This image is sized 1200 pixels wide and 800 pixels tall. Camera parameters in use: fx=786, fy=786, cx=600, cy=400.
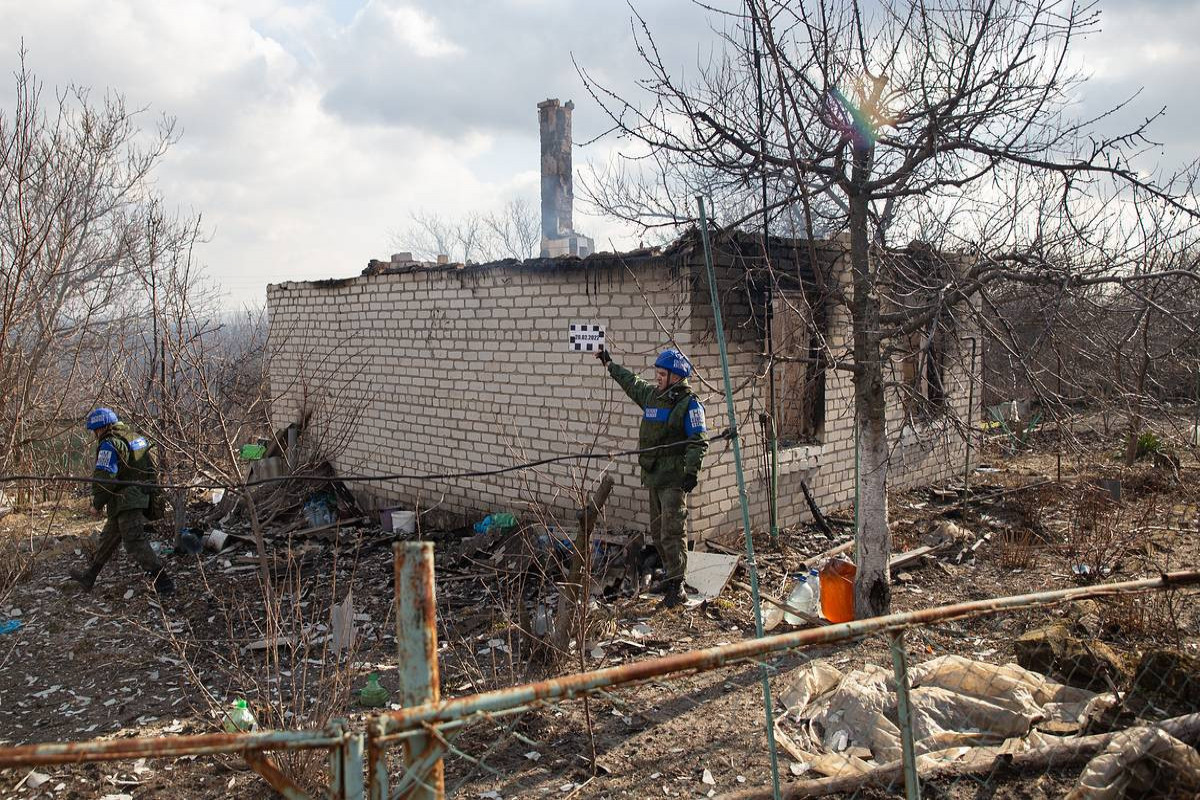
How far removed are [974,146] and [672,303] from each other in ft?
9.22

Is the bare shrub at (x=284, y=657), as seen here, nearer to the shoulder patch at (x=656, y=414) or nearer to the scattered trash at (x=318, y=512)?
the scattered trash at (x=318, y=512)

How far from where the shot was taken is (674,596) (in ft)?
20.7

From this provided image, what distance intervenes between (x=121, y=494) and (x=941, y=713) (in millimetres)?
6759

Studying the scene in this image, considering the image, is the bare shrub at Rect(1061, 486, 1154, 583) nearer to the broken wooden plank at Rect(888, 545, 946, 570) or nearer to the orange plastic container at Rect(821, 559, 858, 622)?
the broken wooden plank at Rect(888, 545, 946, 570)

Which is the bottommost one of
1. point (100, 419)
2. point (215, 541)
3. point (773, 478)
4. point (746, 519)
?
point (215, 541)

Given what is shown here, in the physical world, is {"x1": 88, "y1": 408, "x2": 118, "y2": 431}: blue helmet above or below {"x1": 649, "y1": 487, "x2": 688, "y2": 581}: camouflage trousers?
above

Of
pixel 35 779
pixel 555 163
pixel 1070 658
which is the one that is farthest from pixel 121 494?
pixel 555 163

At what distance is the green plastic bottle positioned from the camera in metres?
4.72

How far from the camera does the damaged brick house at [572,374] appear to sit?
23.4 ft

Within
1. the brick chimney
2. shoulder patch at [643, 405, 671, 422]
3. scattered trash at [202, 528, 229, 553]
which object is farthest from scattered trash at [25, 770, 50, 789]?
the brick chimney

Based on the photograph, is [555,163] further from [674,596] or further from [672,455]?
[674,596]

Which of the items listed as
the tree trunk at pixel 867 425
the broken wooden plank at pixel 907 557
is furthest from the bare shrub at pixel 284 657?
the broken wooden plank at pixel 907 557

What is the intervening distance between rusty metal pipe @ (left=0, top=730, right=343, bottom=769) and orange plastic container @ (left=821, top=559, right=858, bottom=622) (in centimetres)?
486

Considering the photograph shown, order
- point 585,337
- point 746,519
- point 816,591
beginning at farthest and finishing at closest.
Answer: point 585,337
point 816,591
point 746,519
